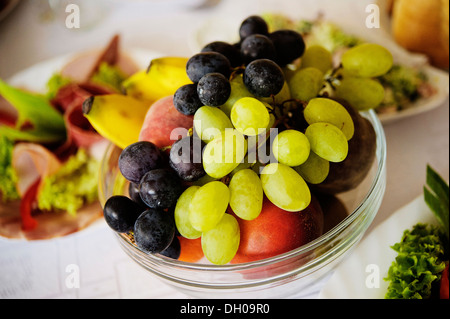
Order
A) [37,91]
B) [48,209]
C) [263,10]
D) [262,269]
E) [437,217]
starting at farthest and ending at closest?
[263,10], [37,91], [48,209], [437,217], [262,269]

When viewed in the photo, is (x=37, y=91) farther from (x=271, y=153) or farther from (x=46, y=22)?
(x=271, y=153)

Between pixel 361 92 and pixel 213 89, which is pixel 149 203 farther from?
pixel 361 92

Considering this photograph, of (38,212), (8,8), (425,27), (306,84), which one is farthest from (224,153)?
(8,8)

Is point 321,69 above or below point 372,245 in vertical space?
above

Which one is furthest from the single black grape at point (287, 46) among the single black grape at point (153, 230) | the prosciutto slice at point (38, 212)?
the prosciutto slice at point (38, 212)

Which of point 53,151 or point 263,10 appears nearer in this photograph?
point 53,151

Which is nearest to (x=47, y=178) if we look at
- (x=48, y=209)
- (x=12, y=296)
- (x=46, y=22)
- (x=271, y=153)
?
(x=48, y=209)
